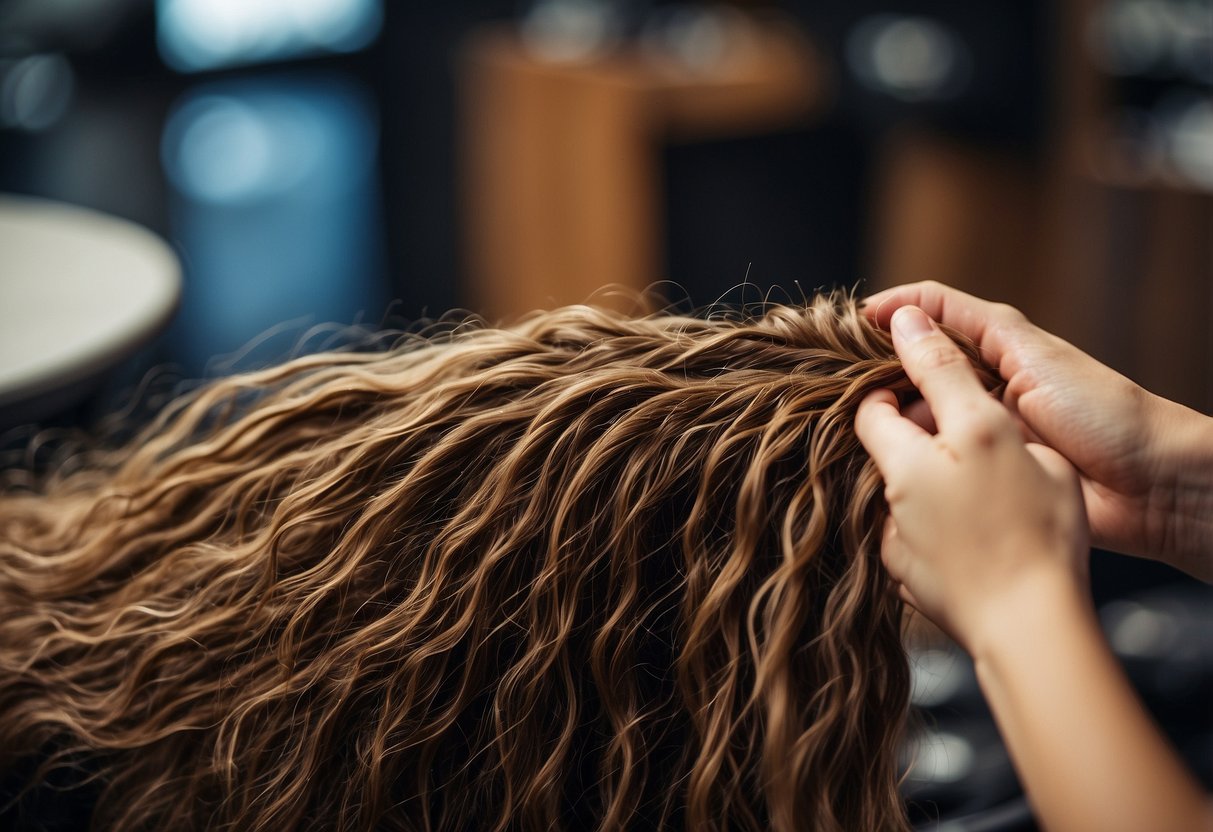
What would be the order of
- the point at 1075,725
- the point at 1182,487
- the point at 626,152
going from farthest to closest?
1. the point at 626,152
2. the point at 1182,487
3. the point at 1075,725

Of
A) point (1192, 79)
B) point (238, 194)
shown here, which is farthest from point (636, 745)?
point (238, 194)

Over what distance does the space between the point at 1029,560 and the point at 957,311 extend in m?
0.26

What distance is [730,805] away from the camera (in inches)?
27.7

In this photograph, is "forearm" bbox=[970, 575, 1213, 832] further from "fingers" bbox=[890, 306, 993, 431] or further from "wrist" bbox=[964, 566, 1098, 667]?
"fingers" bbox=[890, 306, 993, 431]

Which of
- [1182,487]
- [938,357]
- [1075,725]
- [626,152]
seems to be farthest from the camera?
[626,152]

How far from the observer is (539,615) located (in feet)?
2.37

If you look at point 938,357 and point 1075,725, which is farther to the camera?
point 938,357

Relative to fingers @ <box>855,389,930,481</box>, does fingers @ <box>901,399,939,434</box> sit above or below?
below

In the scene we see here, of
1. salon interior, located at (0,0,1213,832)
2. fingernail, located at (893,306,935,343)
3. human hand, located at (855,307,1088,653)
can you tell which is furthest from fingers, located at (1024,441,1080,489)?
salon interior, located at (0,0,1213,832)

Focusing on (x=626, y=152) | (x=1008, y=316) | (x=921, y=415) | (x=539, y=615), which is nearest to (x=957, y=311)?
(x=1008, y=316)

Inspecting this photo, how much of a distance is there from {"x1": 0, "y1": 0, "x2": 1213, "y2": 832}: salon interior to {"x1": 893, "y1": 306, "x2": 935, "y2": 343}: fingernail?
1691 mm

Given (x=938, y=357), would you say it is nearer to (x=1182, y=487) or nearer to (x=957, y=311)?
(x=957, y=311)

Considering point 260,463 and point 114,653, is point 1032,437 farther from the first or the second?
point 114,653

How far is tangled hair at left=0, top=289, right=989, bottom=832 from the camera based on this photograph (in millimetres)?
690
